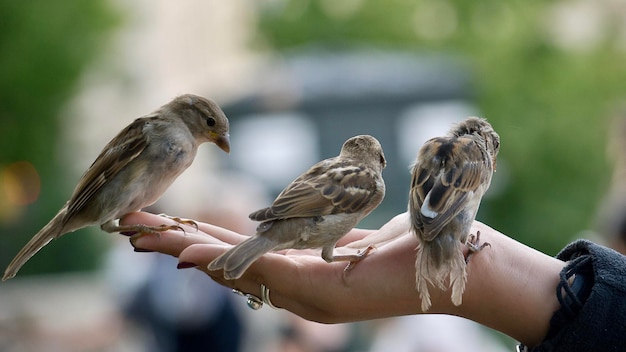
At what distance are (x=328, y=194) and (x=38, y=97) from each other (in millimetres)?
11755

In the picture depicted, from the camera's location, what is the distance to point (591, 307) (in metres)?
3.02

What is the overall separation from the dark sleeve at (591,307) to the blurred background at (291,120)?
3.62 metres

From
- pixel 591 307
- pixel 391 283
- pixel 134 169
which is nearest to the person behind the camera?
pixel 591 307

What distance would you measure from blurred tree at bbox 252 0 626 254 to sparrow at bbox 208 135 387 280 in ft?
23.1

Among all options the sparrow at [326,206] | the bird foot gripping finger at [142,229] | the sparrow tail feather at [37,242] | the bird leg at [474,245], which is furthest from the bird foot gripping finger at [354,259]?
the sparrow tail feather at [37,242]

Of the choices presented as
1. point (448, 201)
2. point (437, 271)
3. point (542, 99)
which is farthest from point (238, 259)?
point (542, 99)

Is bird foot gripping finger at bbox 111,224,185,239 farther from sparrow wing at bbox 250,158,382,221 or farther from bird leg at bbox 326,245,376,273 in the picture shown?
bird leg at bbox 326,245,376,273

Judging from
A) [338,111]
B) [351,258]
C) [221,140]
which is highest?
[221,140]

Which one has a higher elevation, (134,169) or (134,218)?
(134,169)

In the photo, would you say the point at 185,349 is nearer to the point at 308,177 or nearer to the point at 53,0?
the point at 308,177

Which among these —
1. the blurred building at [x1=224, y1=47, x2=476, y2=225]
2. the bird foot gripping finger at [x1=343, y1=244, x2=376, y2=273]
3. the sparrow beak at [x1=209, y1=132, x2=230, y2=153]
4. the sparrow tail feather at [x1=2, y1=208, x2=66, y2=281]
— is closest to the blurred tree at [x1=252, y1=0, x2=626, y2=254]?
the blurred building at [x1=224, y1=47, x2=476, y2=225]

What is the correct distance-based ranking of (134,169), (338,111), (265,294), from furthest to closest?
1. (338,111)
2. (134,169)
3. (265,294)

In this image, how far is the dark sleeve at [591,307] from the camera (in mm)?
2988

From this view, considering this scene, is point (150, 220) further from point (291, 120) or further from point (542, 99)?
point (291, 120)
